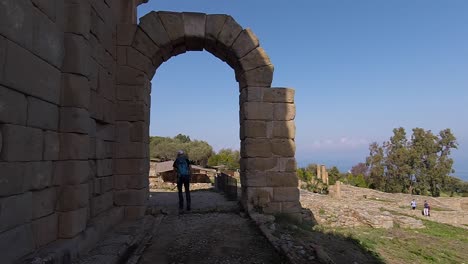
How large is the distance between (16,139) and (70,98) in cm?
114

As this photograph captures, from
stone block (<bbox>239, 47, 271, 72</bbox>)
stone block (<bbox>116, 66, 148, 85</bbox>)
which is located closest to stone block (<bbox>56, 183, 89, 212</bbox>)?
stone block (<bbox>116, 66, 148, 85</bbox>)

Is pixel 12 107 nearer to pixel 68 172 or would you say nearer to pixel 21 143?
pixel 21 143

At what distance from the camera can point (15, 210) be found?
3.43 metres

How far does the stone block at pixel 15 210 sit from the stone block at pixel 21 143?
392mm

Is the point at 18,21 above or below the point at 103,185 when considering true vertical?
above

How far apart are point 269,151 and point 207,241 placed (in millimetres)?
2535

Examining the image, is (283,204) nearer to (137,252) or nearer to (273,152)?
(273,152)

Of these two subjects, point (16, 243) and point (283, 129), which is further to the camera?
point (283, 129)

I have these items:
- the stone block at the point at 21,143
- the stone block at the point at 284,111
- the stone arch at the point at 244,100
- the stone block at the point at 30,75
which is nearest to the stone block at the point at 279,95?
the stone arch at the point at 244,100

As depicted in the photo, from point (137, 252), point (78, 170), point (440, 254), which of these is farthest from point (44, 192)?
point (440, 254)

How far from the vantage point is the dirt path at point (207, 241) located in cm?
472

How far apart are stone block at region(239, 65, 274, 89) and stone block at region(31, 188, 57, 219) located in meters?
4.40

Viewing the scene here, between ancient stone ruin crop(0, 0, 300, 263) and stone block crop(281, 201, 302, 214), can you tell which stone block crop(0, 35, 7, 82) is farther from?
stone block crop(281, 201, 302, 214)

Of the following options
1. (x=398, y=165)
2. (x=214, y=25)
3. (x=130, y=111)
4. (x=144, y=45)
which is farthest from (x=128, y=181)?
(x=398, y=165)
